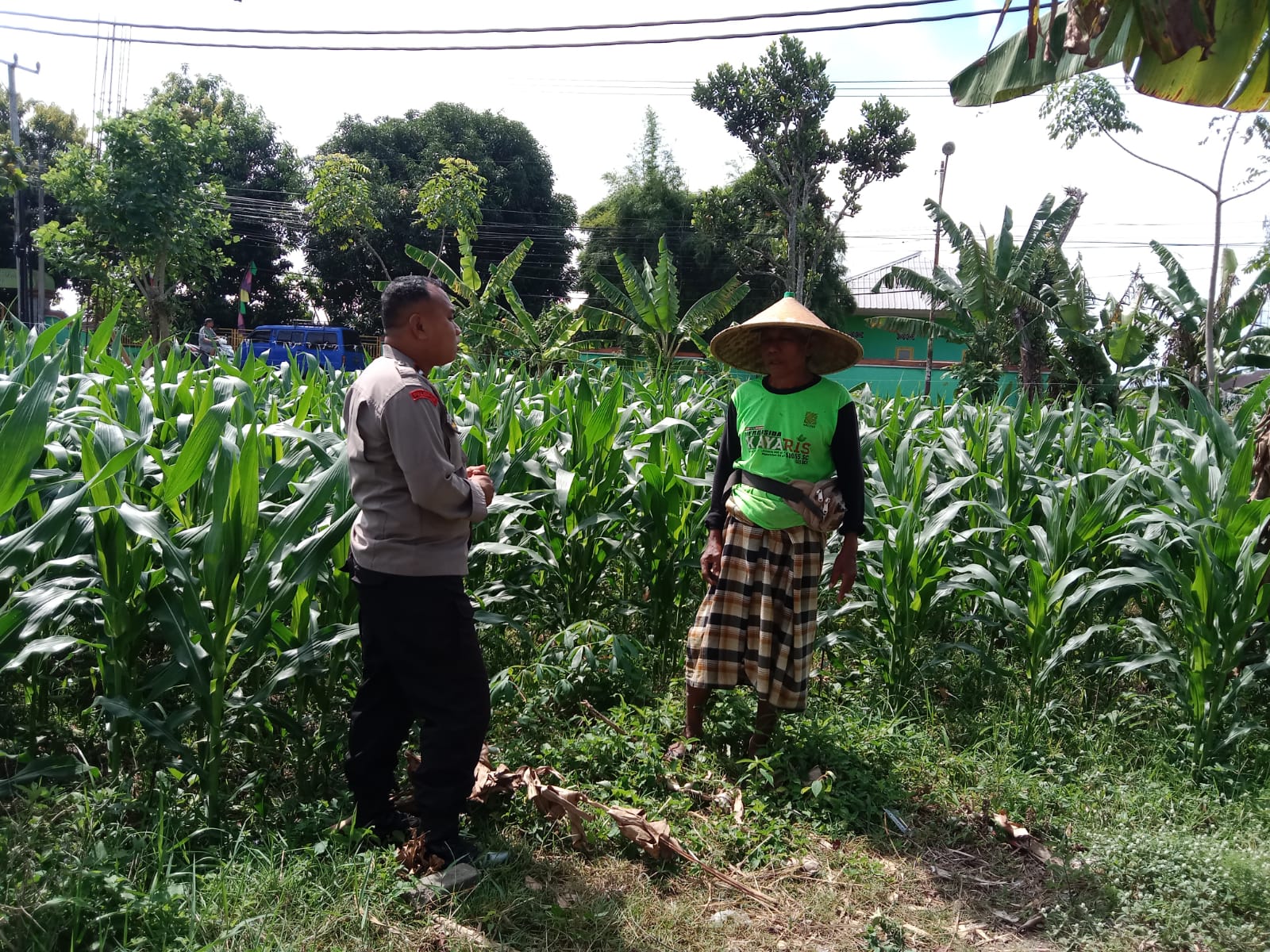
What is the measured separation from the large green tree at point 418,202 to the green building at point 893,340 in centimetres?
1078

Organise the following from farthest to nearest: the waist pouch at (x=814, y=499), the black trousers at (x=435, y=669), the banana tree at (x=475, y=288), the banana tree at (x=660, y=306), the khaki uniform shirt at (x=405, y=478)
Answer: the banana tree at (x=475, y=288), the banana tree at (x=660, y=306), the waist pouch at (x=814, y=499), the black trousers at (x=435, y=669), the khaki uniform shirt at (x=405, y=478)

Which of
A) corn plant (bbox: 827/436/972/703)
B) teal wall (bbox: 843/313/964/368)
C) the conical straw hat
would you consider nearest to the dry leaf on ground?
corn plant (bbox: 827/436/972/703)

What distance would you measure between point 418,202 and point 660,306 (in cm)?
1926

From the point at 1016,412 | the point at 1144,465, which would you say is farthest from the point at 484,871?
the point at 1016,412

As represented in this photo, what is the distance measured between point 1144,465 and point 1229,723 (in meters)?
1.12

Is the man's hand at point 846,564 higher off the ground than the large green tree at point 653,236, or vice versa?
the large green tree at point 653,236

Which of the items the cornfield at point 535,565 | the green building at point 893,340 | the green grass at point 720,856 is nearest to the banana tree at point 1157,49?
the cornfield at point 535,565

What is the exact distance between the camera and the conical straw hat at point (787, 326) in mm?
3234

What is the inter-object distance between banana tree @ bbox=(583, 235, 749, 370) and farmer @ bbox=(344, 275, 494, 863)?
7.82m

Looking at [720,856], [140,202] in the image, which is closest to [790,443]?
[720,856]

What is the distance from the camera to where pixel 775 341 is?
327cm

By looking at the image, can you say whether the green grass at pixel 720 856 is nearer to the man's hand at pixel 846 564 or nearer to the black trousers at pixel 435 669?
the black trousers at pixel 435 669

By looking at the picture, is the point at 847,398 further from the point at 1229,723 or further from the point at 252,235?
the point at 252,235

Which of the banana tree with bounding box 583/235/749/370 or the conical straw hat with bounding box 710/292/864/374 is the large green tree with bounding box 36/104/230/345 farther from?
the conical straw hat with bounding box 710/292/864/374
